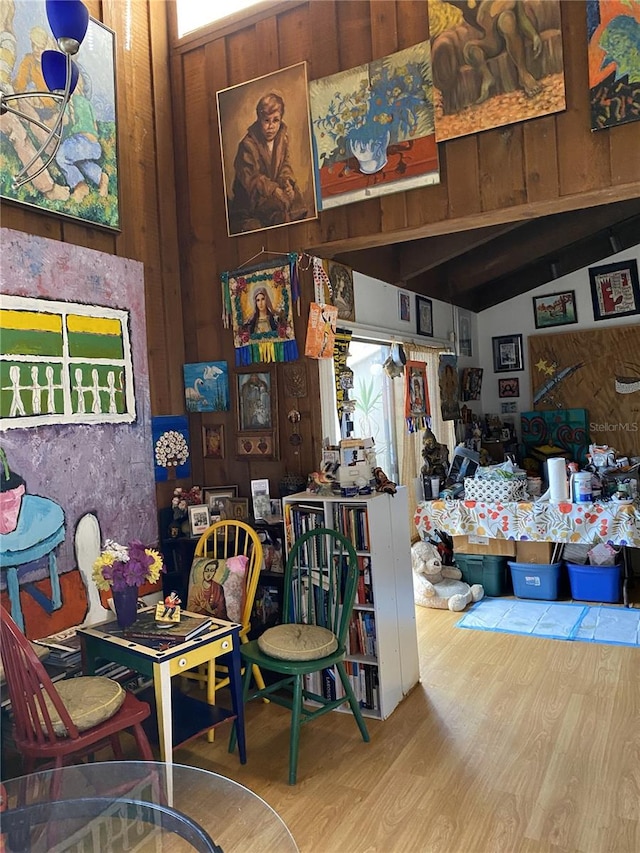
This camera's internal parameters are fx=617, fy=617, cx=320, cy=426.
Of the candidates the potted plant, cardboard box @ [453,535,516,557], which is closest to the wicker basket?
cardboard box @ [453,535,516,557]

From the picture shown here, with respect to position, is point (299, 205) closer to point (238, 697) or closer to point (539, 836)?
point (238, 697)

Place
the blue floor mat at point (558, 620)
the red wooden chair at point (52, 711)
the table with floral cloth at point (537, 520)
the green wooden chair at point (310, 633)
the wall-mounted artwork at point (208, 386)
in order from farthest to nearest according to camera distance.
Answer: the table with floral cloth at point (537, 520) → the blue floor mat at point (558, 620) → the wall-mounted artwork at point (208, 386) → the green wooden chair at point (310, 633) → the red wooden chair at point (52, 711)

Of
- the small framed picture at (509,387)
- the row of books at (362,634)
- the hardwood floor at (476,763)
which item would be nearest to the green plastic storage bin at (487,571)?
the hardwood floor at (476,763)

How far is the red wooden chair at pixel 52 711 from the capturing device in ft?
6.81

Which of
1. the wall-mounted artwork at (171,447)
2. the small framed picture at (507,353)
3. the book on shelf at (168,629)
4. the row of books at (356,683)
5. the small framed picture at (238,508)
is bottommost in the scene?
the row of books at (356,683)

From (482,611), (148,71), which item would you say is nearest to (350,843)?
(482,611)

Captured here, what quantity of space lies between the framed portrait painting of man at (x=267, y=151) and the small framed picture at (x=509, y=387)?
13.0 feet

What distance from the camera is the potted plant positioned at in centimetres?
265

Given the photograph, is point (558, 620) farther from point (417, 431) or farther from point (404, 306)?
point (404, 306)

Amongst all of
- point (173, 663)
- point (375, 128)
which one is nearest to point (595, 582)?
point (173, 663)

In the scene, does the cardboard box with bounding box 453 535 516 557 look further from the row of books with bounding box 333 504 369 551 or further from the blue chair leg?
the blue chair leg

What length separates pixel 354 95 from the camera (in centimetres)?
311

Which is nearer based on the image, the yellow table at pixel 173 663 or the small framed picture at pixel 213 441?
the yellow table at pixel 173 663

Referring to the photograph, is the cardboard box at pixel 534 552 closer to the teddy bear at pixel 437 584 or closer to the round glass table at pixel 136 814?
the teddy bear at pixel 437 584
